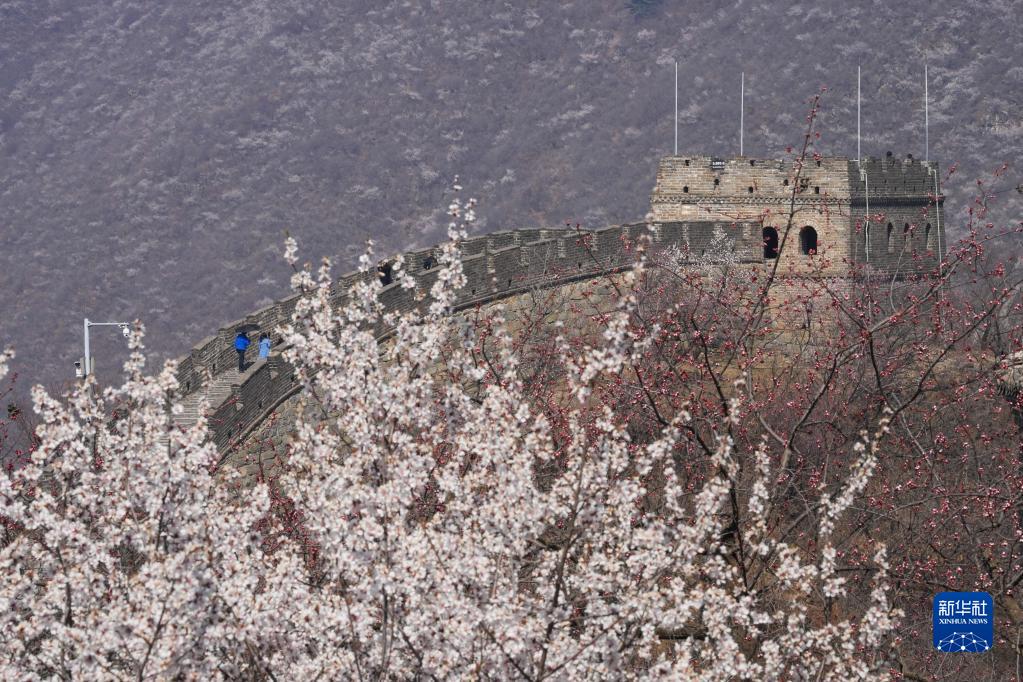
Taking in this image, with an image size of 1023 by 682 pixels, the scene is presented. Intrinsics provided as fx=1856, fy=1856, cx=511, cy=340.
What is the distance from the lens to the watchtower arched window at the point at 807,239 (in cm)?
3878

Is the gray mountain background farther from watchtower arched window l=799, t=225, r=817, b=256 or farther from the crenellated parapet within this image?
the crenellated parapet

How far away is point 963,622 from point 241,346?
15.9 m

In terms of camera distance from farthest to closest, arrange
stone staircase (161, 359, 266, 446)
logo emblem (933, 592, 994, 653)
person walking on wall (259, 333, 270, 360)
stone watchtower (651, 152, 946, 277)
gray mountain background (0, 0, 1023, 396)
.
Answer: gray mountain background (0, 0, 1023, 396), stone watchtower (651, 152, 946, 277), person walking on wall (259, 333, 270, 360), stone staircase (161, 359, 266, 446), logo emblem (933, 592, 994, 653)

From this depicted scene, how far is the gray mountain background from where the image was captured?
94.1 metres

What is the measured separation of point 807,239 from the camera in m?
39.0

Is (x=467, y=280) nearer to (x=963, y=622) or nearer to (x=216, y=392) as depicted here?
(x=216, y=392)

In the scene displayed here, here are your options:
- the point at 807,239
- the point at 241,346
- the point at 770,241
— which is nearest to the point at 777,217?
the point at 770,241

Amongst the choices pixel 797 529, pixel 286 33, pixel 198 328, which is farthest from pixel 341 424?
pixel 286 33

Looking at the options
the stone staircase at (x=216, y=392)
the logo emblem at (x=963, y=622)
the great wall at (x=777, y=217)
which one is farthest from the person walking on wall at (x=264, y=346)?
the logo emblem at (x=963, y=622)

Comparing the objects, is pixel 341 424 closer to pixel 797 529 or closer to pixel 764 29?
pixel 797 529

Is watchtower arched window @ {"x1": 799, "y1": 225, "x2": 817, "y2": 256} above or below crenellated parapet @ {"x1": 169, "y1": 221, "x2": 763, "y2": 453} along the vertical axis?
above

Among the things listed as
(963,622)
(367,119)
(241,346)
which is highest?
(367,119)

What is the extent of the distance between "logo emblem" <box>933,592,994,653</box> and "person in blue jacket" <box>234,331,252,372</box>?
15805 millimetres

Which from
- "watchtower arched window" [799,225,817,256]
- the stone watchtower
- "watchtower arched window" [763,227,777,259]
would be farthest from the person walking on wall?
"watchtower arched window" [799,225,817,256]
